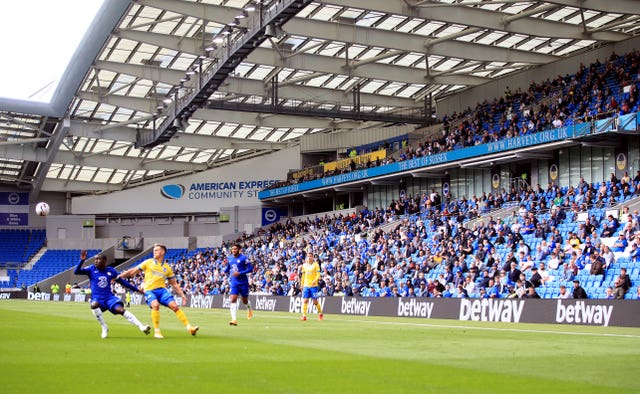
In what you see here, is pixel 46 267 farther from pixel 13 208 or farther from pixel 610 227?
pixel 610 227

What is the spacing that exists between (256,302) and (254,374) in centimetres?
3225

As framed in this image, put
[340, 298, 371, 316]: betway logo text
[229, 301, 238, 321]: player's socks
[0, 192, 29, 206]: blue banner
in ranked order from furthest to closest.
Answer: [0, 192, 29, 206]: blue banner, [340, 298, 371, 316]: betway logo text, [229, 301, 238, 321]: player's socks

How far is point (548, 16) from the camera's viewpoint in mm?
46188

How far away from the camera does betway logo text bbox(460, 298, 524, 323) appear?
25438mm

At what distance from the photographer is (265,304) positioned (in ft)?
135

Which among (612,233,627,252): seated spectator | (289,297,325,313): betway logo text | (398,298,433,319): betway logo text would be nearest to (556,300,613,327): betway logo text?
(398,298,433,319): betway logo text

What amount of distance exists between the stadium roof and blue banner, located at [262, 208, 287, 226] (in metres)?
7.64

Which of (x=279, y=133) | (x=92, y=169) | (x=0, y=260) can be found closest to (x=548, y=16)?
(x=279, y=133)

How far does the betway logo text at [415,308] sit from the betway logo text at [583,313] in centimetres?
622

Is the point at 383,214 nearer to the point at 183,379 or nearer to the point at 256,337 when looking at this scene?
the point at 256,337

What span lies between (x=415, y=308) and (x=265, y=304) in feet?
41.6

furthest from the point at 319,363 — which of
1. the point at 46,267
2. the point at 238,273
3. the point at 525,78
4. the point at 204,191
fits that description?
the point at 46,267

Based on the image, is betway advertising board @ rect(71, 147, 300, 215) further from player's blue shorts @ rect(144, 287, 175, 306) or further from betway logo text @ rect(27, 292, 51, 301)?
player's blue shorts @ rect(144, 287, 175, 306)

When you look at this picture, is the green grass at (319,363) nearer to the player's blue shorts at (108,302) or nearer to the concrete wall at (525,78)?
the player's blue shorts at (108,302)
